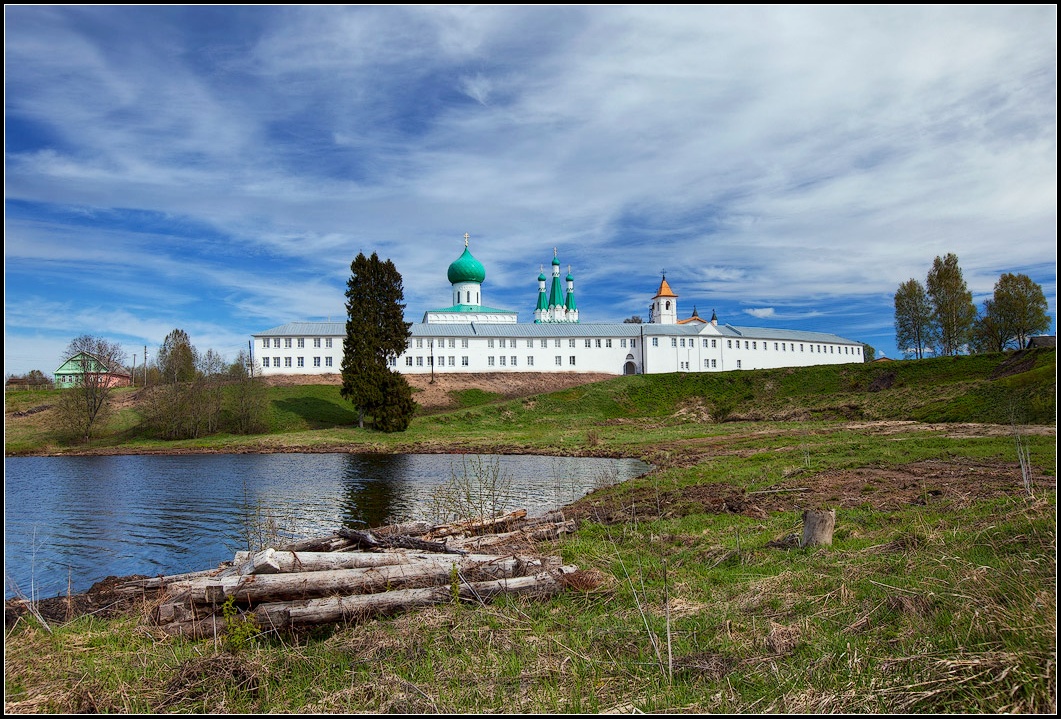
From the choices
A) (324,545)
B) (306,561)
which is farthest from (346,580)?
(324,545)

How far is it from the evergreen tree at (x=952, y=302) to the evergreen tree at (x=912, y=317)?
724 centimetres

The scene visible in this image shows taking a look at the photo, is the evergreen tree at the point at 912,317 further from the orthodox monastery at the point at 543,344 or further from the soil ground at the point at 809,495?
the soil ground at the point at 809,495

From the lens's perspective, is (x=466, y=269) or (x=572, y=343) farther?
(x=466, y=269)

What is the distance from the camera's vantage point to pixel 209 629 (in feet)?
23.4

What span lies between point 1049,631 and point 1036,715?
0.84 m

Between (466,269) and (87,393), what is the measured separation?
56.8 m

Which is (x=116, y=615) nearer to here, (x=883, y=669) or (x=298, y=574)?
(x=298, y=574)

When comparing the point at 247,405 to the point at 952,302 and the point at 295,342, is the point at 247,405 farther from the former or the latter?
the point at 952,302

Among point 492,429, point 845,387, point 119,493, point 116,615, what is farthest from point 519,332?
point 116,615

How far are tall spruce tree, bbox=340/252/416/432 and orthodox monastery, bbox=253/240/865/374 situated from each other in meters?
19.8

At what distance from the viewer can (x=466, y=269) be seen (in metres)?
99.8

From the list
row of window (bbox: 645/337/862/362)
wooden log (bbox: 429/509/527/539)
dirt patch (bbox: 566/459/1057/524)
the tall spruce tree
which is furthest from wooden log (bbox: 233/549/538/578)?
row of window (bbox: 645/337/862/362)

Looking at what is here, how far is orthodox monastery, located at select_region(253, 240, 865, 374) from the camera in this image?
8138cm

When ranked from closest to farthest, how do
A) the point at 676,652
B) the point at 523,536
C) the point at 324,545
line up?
the point at 676,652, the point at 324,545, the point at 523,536
